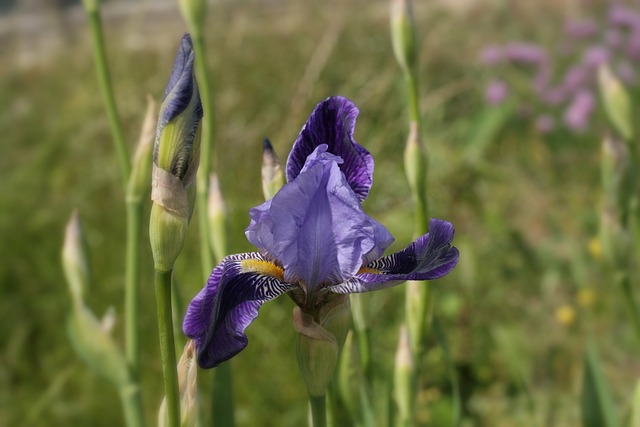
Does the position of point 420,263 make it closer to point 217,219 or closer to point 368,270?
point 368,270

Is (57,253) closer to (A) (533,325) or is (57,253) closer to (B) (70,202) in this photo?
(B) (70,202)

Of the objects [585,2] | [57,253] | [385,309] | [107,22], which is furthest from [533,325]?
[107,22]

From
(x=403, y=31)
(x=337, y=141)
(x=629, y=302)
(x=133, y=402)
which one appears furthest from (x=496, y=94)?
(x=337, y=141)

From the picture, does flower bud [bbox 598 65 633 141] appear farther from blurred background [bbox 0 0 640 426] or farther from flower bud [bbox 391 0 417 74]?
flower bud [bbox 391 0 417 74]

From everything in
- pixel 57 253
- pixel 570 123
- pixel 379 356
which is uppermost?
pixel 570 123

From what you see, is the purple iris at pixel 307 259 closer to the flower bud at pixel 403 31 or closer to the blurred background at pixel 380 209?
the flower bud at pixel 403 31

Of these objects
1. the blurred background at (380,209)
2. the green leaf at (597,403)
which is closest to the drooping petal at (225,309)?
the blurred background at (380,209)
